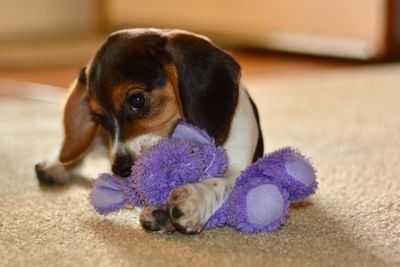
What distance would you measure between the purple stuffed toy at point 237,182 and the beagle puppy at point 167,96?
4 centimetres

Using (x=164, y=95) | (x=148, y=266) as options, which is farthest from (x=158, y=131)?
(x=148, y=266)

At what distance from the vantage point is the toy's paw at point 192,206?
175 cm

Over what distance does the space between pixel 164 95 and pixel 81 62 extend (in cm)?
409

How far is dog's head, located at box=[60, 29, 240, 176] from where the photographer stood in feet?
6.57

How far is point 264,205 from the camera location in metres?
1.84

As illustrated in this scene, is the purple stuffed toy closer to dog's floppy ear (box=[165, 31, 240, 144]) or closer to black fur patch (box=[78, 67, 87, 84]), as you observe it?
dog's floppy ear (box=[165, 31, 240, 144])

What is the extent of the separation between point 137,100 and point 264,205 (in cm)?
46

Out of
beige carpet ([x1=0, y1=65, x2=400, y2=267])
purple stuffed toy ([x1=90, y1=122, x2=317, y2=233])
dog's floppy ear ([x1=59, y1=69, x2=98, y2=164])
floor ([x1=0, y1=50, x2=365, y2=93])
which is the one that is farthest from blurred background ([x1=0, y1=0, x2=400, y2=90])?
purple stuffed toy ([x1=90, y1=122, x2=317, y2=233])

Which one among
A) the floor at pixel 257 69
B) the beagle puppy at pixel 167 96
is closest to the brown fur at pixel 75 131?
the beagle puppy at pixel 167 96

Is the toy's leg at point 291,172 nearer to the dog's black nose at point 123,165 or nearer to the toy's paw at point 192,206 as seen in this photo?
the toy's paw at point 192,206

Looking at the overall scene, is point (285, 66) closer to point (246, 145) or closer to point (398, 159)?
point (398, 159)

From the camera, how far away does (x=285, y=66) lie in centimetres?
572

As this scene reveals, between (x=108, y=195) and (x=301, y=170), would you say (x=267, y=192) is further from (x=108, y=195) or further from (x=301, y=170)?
(x=108, y=195)

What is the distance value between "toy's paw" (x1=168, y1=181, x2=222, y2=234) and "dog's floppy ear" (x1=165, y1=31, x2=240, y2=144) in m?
0.20
